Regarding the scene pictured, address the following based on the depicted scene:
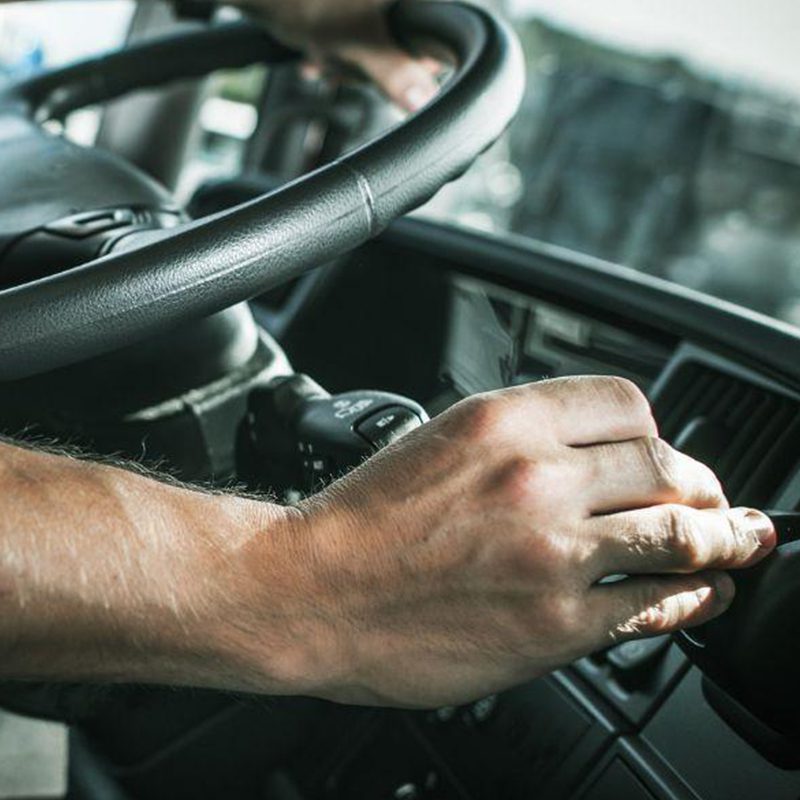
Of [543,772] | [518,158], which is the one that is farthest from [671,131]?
[543,772]

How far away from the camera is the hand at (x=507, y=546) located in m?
0.46

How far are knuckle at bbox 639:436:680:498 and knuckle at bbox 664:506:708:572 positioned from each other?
10 millimetres

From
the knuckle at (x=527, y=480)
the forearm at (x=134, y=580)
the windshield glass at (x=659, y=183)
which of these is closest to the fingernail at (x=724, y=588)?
the knuckle at (x=527, y=480)

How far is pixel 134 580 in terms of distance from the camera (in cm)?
46

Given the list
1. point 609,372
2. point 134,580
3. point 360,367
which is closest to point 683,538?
point 134,580

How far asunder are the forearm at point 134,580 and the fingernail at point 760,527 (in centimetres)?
24

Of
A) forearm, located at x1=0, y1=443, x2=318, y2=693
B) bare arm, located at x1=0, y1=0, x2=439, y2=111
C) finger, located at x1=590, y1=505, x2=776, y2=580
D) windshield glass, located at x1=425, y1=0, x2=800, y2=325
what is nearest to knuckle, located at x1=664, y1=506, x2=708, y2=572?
finger, located at x1=590, y1=505, x2=776, y2=580

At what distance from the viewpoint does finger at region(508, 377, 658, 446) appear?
0.47 m

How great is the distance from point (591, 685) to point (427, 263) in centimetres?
50

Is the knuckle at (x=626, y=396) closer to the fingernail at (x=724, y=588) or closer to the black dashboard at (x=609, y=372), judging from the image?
the fingernail at (x=724, y=588)

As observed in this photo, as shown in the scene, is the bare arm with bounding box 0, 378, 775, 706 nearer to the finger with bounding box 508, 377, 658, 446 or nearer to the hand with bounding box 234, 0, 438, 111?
the finger with bounding box 508, 377, 658, 446

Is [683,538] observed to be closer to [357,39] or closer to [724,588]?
[724,588]

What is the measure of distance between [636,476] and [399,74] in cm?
61

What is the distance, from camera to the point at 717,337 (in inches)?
30.8
